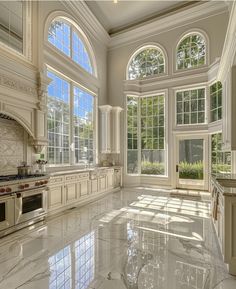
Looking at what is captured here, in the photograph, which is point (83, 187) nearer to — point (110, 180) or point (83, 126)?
point (110, 180)

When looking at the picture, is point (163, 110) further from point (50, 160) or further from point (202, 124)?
point (50, 160)

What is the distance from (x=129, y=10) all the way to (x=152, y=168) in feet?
19.7

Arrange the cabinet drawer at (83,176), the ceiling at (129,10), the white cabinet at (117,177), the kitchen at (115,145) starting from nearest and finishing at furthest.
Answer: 1. the kitchen at (115,145)
2. the cabinet drawer at (83,176)
3. the ceiling at (129,10)
4. the white cabinet at (117,177)

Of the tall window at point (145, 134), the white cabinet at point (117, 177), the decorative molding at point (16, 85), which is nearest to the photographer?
the decorative molding at point (16, 85)

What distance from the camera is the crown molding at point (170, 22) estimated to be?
6.62 metres

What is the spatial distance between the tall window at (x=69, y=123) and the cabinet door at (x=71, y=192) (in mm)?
904

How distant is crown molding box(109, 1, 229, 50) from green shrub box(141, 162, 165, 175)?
16.9ft

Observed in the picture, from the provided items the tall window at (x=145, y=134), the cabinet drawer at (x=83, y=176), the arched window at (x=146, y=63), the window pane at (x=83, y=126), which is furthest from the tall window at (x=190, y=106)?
the cabinet drawer at (x=83, y=176)

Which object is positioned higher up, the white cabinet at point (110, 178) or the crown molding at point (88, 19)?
the crown molding at point (88, 19)

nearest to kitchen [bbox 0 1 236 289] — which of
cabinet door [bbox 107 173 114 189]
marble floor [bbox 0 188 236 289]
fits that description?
marble floor [bbox 0 188 236 289]

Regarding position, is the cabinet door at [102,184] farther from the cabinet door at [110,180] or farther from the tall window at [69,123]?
the tall window at [69,123]

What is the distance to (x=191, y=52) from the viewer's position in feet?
23.6

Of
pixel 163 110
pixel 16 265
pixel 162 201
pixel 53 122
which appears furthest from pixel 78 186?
pixel 163 110

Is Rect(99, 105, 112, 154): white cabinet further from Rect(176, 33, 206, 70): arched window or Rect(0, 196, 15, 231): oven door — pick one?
Rect(0, 196, 15, 231): oven door
